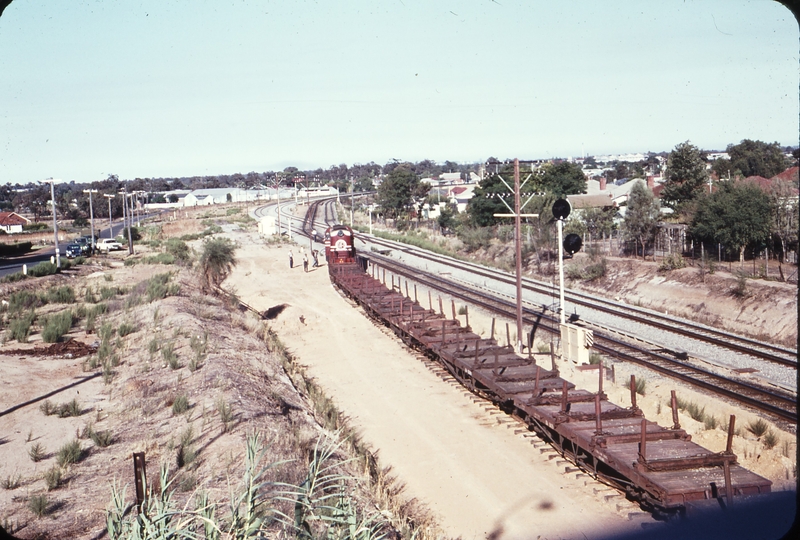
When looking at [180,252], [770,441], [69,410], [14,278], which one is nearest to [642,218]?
[770,441]

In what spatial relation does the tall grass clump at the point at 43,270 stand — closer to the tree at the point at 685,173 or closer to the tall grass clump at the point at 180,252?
the tall grass clump at the point at 180,252

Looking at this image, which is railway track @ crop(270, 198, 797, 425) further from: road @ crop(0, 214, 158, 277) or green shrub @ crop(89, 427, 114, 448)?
road @ crop(0, 214, 158, 277)

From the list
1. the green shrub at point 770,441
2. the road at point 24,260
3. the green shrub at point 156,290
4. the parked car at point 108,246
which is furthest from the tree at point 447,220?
the green shrub at point 770,441

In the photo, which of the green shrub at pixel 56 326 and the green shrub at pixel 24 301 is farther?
the green shrub at pixel 24 301

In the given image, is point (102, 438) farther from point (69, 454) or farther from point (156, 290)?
point (156, 290)

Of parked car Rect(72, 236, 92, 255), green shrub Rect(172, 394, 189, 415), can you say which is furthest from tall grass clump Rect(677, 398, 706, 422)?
parked car Rect(72, 236, 92, 255)

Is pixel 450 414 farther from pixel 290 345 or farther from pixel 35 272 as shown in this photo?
pixel 35 272

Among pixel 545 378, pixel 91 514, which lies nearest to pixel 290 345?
pixel 545 378
